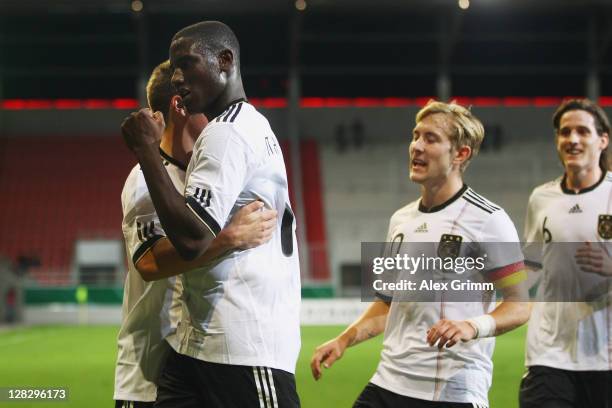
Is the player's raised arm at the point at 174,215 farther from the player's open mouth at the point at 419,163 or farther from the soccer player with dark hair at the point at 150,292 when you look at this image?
the player's open mouth at the point at 419,163

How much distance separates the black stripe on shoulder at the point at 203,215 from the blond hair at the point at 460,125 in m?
1.53

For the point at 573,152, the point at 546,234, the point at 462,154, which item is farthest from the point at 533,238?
the point at 462,154

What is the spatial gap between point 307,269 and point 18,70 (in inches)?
515

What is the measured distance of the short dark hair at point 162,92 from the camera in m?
3.76

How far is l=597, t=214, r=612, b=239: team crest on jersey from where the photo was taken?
16.2 feet

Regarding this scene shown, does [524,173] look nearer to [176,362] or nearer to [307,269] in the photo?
[307,269]

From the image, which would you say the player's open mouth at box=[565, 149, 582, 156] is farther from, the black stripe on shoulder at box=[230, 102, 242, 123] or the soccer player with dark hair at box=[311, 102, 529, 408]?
the black stripe on shoulder at box=[230, 102, 242, 123]

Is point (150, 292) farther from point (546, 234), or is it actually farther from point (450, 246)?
point (546, 234)

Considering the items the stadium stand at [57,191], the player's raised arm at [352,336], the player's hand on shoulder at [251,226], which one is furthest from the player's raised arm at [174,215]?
the stadium stand at [57,191]

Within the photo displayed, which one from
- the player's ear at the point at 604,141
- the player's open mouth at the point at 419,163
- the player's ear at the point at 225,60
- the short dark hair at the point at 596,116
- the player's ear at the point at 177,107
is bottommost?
the player's open mouth at the point at 419,163

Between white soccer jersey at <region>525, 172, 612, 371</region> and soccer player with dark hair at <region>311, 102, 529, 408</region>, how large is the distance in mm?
1099

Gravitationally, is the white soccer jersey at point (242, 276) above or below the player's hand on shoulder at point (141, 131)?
below

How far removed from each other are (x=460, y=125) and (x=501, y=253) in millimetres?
636

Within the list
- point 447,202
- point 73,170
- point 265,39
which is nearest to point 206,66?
point 447,202
